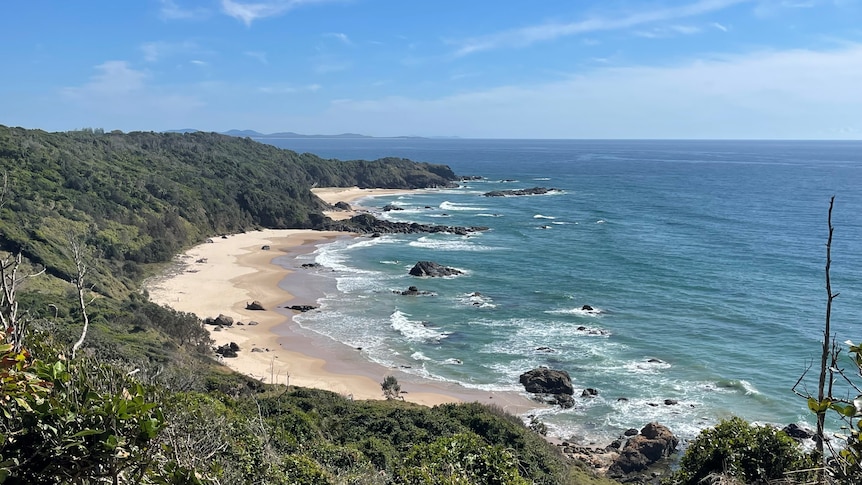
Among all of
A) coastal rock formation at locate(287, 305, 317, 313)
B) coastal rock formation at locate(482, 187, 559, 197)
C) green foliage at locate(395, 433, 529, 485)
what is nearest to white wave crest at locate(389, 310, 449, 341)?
coastal rock formation at locate(287, 305, 317, 313)

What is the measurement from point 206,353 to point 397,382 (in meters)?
10.4

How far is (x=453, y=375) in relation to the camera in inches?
1222

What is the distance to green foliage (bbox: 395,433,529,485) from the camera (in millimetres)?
10039

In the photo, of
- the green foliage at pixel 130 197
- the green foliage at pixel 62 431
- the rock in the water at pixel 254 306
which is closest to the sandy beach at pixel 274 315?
the rock in the water at pixel 254 306

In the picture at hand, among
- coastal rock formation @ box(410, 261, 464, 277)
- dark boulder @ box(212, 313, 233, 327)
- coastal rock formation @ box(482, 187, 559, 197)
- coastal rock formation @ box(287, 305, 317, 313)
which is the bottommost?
coastal rock formation @ box(287, 305, 317, 313)

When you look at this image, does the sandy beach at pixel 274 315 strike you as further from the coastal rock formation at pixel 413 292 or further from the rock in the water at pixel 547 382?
the coastal rock formation at pixel 413 292

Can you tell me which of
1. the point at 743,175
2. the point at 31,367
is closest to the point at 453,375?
the point at 31,367

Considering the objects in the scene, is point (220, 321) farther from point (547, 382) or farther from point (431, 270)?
point (547, 382)

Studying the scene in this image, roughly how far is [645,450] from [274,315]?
24871mm

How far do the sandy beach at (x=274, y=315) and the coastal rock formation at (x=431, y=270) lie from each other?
808cm

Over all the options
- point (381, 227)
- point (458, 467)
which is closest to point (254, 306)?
point (458, 467)

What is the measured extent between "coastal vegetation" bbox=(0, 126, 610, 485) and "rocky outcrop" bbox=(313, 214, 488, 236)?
2.26 m

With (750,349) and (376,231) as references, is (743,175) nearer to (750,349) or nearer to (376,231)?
(376,231)

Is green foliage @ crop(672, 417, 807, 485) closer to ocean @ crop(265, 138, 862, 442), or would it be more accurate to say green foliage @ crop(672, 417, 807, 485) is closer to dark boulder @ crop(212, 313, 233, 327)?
ocean @ crop(265, 138, 862, 442)
